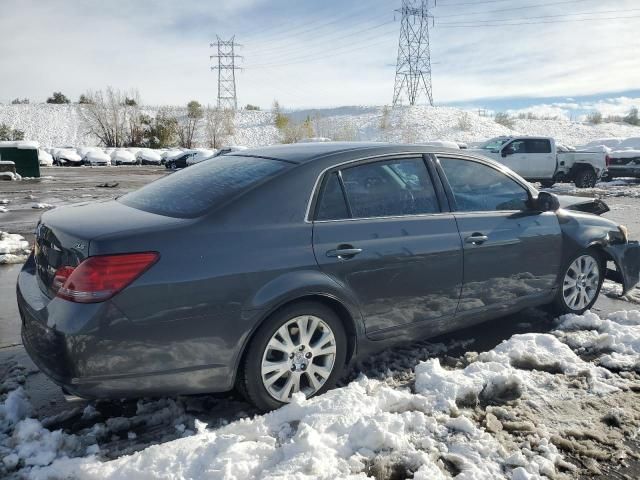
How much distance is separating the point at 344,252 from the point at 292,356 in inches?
27.1

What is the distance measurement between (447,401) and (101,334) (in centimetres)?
196

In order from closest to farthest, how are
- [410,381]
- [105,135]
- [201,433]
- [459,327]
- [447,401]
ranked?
[201,433] < [447,401] < [410,381] < [459,327] < [105,135]

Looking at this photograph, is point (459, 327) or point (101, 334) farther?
point (459, 327)

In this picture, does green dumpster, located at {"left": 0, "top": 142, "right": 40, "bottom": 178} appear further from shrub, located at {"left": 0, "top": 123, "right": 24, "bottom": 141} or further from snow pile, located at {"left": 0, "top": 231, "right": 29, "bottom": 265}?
shrub, located at {"left": 0, "top": 123, "right": 24, "bottom": 141}

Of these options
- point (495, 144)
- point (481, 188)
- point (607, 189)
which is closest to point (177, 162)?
point (495, 144)

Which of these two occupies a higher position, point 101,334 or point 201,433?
point 101,334

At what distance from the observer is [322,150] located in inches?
143

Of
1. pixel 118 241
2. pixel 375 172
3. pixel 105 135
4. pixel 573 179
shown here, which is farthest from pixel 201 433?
pixel 105 135

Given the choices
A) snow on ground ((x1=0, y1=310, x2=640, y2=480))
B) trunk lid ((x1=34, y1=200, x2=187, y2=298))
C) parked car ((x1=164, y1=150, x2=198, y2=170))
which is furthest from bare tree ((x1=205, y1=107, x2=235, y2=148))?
snow on ground ((x1=0, y1=310, x2=640, y2=480))

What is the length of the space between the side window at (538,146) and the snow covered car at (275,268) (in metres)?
15.1

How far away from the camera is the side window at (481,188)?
3999mm

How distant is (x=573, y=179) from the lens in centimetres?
1927

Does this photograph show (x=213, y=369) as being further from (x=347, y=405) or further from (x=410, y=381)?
(x=410, y=381)

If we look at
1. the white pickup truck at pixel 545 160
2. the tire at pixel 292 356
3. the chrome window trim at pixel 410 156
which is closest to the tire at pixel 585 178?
the white pickup truck at pixel 545 160
